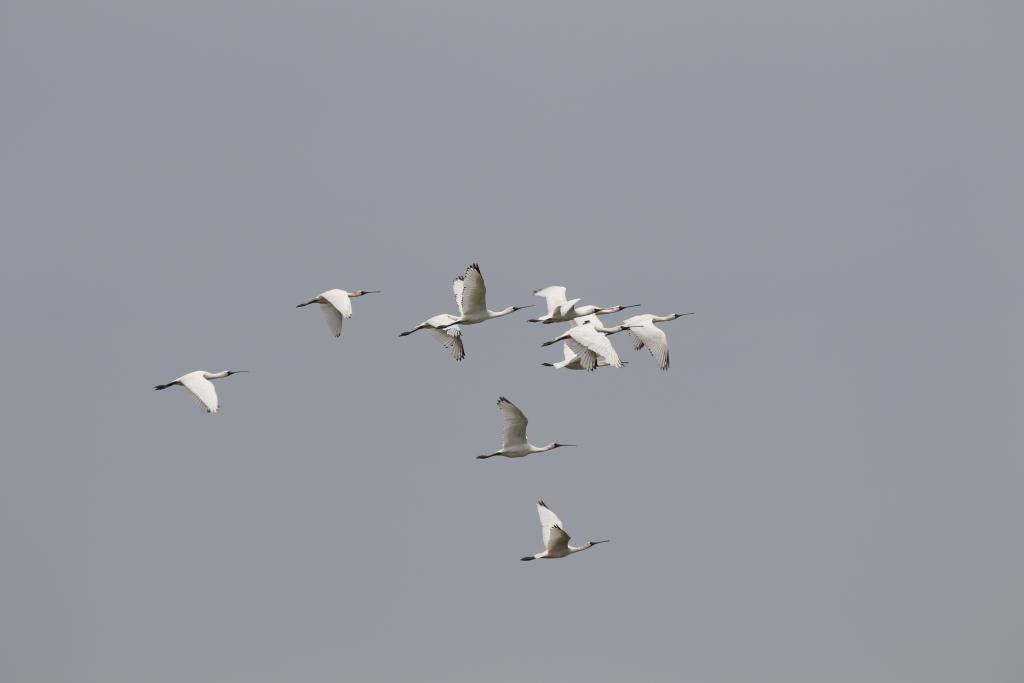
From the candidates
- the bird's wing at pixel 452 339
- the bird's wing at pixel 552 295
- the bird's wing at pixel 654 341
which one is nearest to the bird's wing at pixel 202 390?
the bird's wing at pixel 452 339

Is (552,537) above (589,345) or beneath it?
beneath

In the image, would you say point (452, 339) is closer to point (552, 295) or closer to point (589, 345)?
point (552, 295)

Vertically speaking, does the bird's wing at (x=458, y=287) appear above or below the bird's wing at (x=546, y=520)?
above

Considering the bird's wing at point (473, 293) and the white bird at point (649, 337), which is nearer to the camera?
the bird's wing at point (473, 293)

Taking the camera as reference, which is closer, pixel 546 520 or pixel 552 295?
pixel 546 520

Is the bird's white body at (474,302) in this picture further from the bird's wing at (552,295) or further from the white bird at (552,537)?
the white bird at (552,537)

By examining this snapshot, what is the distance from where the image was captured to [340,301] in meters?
49.4

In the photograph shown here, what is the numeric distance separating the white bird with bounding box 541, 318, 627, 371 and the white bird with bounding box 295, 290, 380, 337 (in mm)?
5430

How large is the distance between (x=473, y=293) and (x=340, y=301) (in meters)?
3.77

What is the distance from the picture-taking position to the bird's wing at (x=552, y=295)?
51156 mm

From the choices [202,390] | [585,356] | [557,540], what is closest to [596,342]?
[585,356]

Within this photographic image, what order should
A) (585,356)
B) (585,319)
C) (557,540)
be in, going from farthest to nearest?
(585,319) → (585,356) → (557,540)

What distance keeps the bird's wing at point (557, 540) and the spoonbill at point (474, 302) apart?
21.0 ft

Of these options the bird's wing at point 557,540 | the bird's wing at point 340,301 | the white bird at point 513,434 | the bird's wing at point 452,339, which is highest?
the bird's wing at point 340,301
